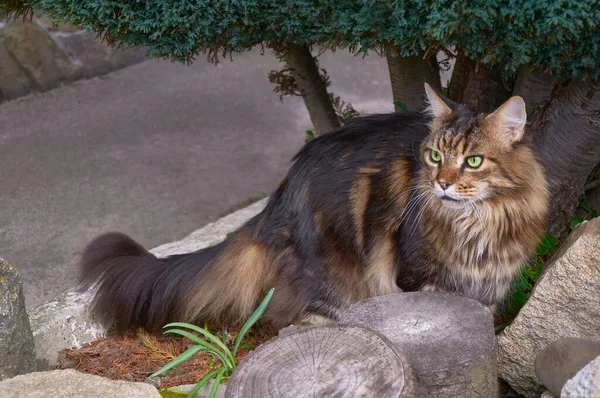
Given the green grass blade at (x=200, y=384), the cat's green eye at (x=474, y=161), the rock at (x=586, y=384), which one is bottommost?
the green grass blade at (x=200, y=384)

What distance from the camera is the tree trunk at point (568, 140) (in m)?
3.04

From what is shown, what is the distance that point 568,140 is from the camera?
125 inches

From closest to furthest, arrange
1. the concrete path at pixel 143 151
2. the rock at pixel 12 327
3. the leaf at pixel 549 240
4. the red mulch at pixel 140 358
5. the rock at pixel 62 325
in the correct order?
the rock at pixel 12 327 < the red mulch at pixel 140 358 < the rock at pixel 62 325 < the leaf at pixel 549 240 < the concrete path at pixel 143 151

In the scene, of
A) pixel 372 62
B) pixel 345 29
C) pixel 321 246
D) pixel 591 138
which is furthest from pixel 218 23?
pixel 372 62

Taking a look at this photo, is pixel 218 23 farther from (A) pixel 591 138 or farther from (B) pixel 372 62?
(B) pixel 372 62

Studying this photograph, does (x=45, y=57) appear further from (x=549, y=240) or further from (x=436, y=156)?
(x=436, y=156)

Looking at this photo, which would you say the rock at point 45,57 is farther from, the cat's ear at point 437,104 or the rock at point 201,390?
the cat's ear at point 437,104

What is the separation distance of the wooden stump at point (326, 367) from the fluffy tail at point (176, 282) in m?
0.87

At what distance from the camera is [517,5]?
2.18 m

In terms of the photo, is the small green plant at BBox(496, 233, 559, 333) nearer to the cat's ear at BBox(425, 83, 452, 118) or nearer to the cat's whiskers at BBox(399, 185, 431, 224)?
the cat's whiskers at BBox(399, 185, 431, 224)

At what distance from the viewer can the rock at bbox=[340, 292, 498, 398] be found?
7.64 ft

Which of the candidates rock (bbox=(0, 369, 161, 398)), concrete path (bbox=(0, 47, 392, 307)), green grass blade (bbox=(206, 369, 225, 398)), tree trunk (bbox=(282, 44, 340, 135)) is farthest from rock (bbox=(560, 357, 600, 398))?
concrete path (bbox=(0, 47, 392, 307))

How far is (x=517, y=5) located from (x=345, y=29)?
599mm

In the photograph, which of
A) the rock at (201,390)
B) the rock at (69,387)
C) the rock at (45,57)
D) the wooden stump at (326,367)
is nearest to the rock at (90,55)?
the rock at (45,57)
